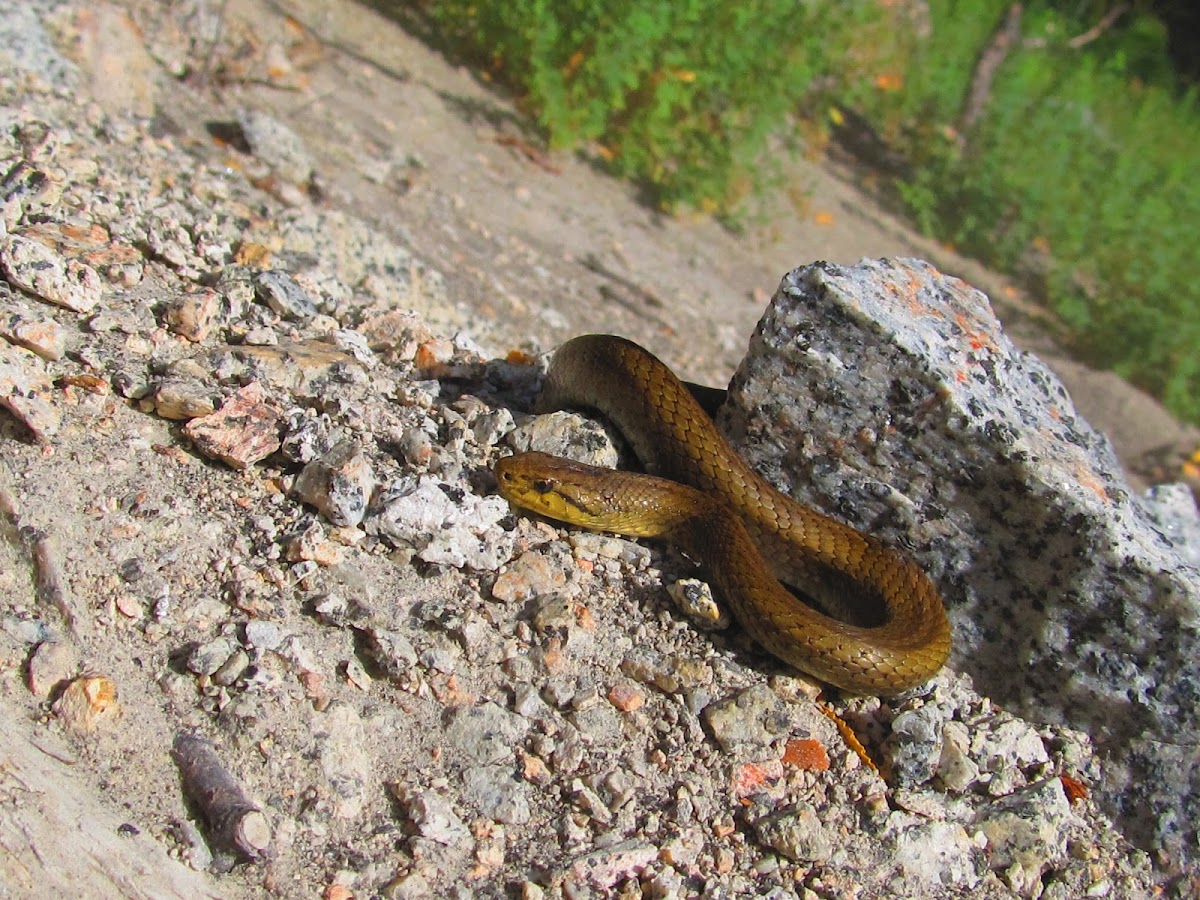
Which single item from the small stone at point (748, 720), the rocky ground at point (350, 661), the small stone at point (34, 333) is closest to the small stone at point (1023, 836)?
the rocky ground at point (350, 661)

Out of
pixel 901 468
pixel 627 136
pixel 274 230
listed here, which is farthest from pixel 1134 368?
pixel 274 230

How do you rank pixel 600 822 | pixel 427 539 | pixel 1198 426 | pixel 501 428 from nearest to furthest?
pixel 600 822 < pixel 427 539 < pixel 501 428 < pixel 1198 426

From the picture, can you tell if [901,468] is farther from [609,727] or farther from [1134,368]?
[1134,368]

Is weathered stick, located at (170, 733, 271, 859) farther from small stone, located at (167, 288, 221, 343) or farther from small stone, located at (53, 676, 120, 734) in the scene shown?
small stone, located at (167, 288, 221, 343)

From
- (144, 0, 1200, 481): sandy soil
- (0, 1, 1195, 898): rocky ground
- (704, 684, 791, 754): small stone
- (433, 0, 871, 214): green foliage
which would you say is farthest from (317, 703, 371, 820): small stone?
(433, 0, 871, 214): green foliage

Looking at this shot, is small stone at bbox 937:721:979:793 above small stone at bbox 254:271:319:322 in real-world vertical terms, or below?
above

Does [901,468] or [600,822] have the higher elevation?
[901,468]
